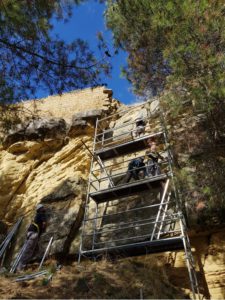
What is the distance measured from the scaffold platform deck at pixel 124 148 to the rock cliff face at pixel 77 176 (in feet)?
1.70

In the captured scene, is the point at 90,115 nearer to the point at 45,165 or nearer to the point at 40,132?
→ the point at 40,132

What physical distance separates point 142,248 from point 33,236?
2582 millimetres

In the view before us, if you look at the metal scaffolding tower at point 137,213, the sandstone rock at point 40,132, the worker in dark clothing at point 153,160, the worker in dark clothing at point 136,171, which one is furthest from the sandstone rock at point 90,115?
the worker in dark clothing at point 153,160

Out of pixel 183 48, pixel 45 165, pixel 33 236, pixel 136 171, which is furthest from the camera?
pixel 45 165

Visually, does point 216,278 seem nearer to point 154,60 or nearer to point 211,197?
point 211,197

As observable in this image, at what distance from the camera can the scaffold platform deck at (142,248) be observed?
5.05m

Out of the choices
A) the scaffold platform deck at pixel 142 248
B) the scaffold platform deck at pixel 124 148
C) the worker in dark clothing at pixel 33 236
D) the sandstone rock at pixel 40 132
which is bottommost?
the scaffold platform deck at pixel 142 248

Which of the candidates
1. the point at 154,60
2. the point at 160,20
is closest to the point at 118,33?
the point at 154,60

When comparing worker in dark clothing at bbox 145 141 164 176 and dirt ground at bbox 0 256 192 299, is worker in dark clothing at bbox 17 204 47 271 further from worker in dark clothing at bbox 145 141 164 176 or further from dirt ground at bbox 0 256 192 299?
worker in dark clothing at bbox 145 141 164 176

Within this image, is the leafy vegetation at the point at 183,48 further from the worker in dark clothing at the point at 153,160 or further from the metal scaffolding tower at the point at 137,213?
the worker in dark clothing at the point at 153,160

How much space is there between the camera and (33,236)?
22.8 ft

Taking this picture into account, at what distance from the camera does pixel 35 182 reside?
356 inches

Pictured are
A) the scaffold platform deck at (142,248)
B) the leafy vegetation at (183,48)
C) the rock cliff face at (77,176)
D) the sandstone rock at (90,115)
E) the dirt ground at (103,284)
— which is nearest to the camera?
the dirt ground at (103,284)

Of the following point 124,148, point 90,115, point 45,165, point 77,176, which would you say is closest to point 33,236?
point 77,176
